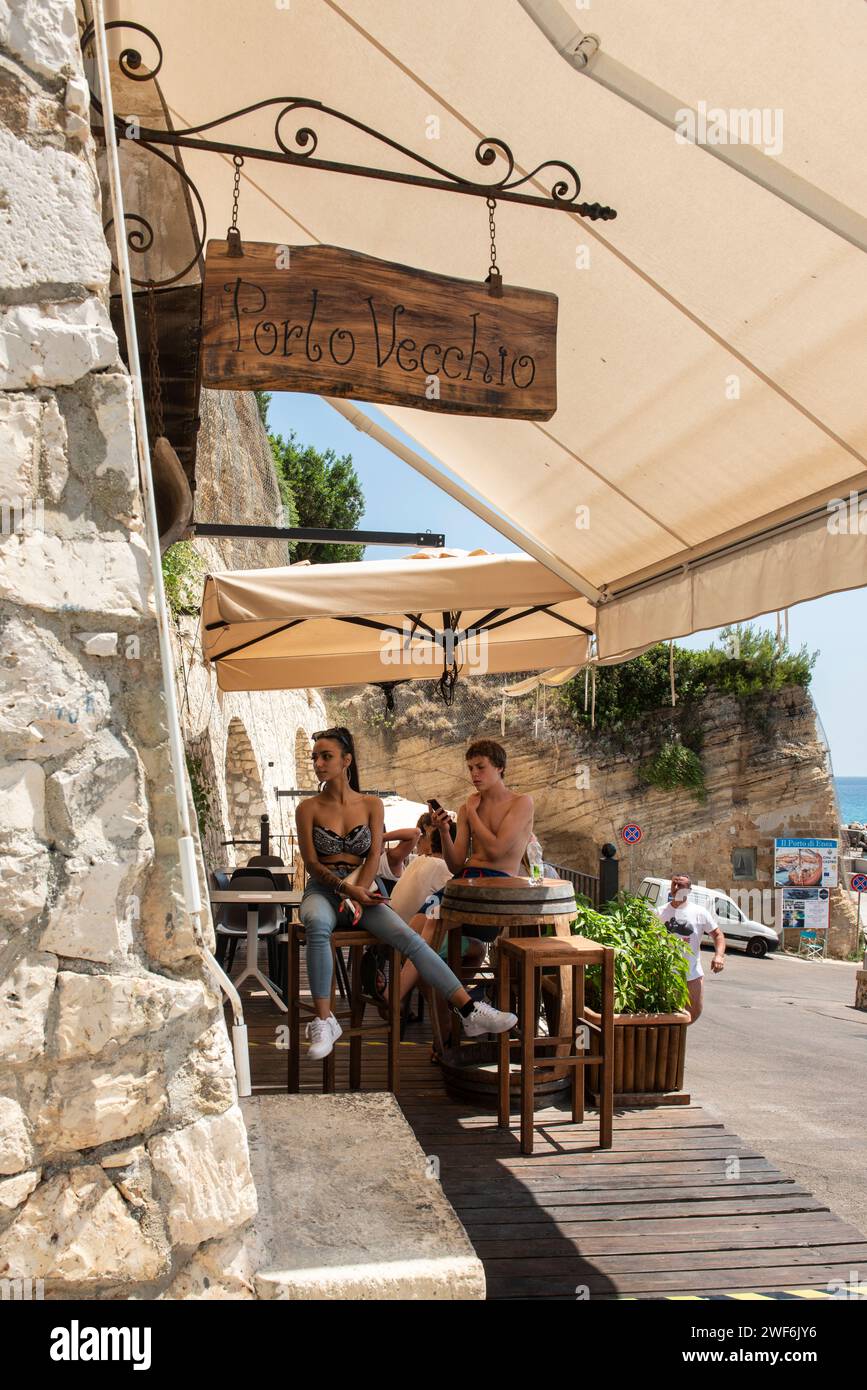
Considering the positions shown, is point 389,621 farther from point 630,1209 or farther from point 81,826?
point 81,826

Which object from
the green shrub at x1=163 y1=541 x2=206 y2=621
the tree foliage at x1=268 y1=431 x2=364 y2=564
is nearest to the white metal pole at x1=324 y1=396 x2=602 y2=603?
the green shrub at x1=163 y1=541 x2=206 y2=621

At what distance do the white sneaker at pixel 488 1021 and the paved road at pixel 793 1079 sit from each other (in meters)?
1.12

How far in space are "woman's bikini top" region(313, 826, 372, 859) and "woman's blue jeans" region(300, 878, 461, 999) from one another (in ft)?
0.76

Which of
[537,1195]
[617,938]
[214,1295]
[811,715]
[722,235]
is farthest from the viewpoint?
[811,715]

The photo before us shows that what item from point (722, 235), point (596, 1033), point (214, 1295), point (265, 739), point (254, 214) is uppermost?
point (254, 214)

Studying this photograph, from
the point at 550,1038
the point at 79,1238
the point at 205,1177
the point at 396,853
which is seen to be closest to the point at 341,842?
the point at 550,1038

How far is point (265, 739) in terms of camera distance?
16.3 metres

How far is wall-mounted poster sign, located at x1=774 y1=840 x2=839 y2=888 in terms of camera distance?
21891mm

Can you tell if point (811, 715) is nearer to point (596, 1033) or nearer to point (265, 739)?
point (265, 739)

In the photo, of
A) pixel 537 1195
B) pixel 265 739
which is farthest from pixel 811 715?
pixel 537 1195

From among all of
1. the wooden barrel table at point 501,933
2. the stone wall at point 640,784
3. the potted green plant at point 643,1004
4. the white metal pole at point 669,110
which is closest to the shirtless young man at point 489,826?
the wooden barrel table at point 501,933

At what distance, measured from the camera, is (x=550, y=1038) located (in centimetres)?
Answer: 394

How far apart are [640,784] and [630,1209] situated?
22440 millimetres

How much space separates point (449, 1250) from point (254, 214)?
3658 millimetres
